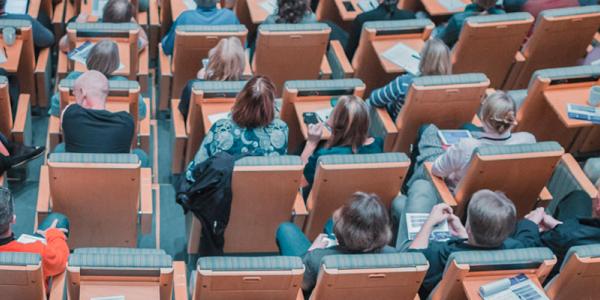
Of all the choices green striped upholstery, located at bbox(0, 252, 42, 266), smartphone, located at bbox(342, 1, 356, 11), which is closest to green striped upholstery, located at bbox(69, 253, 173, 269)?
green striped upholstery, located at bbox(0, 252, 42, 266)

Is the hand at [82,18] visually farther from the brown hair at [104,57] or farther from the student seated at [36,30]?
the brown hair at [104,57]

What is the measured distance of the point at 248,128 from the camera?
4.54m

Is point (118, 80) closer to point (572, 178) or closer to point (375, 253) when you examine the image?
point (375, 253)

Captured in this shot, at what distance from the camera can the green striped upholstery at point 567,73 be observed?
5.20m

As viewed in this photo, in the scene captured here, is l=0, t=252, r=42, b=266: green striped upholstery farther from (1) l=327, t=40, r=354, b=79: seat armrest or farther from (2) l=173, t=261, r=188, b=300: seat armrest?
(1) l=327, t=40, r=354, b=79: seat armrest

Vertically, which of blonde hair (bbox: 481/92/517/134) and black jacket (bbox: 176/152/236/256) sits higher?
blonde hair (bbox: 481/92/517/134)

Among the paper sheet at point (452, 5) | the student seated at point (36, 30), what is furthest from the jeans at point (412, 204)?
the student seated at point (36, 30)

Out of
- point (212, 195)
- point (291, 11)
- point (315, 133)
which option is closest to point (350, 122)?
point (315, 133)

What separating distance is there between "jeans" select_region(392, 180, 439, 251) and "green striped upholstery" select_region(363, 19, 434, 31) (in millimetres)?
1503

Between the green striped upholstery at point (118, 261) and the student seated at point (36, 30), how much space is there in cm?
260

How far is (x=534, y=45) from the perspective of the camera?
5.94 m

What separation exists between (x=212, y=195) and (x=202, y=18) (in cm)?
198

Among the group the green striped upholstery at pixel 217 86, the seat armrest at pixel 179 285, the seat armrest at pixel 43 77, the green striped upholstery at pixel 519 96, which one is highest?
the green striped upholstery at pixel 217 86

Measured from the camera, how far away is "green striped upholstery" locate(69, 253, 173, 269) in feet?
11.5
